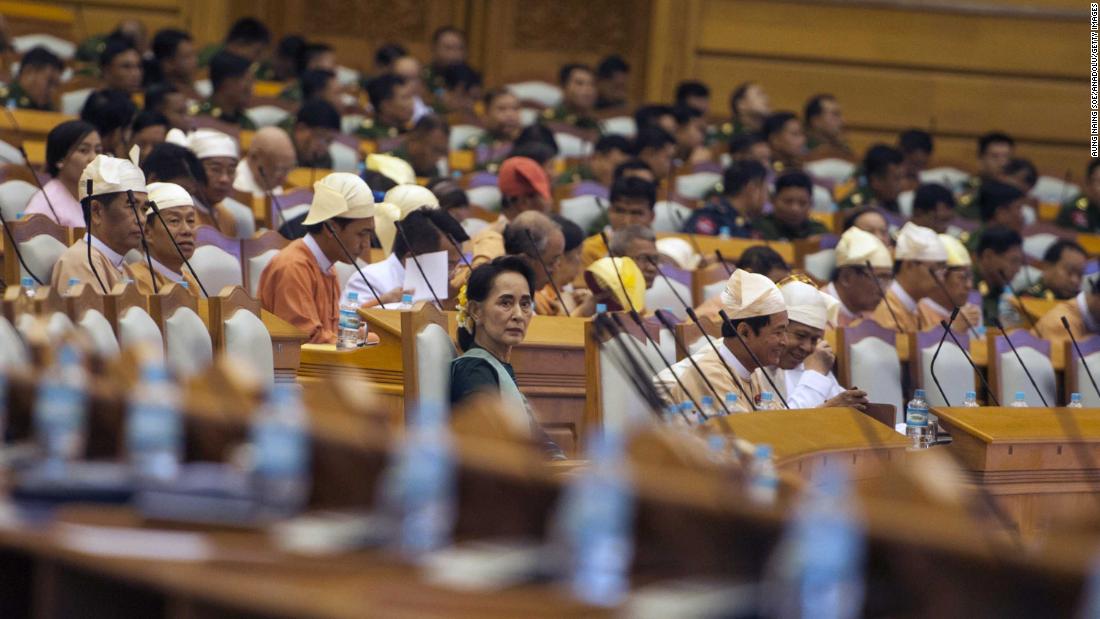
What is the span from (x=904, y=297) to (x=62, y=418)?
5.30 meters

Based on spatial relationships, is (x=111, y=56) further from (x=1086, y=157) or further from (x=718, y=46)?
(x=1086, y=157)

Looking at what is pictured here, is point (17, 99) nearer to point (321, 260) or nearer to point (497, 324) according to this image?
point (321, 260)

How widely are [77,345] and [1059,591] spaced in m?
1.57

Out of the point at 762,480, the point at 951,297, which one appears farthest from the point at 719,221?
the point at 762,480

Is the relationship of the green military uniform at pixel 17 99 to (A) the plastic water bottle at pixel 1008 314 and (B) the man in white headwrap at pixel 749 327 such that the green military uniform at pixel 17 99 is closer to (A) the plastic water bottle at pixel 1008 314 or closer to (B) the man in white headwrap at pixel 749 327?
(B) the man in white headwrap at pixel 749 327

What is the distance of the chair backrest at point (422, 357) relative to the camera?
433 centimetres

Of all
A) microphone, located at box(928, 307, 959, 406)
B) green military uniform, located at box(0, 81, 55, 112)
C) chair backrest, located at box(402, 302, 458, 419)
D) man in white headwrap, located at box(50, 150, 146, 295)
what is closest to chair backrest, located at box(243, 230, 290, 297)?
man in white headwrap, located at box(50, 150, 146, 295)

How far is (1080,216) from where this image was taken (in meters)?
10.2

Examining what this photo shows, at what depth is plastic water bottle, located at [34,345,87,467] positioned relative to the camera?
2.24m

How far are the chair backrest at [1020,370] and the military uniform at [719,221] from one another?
2.11 meters

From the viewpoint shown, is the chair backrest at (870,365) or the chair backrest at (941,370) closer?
the chair backrest at (870,365)

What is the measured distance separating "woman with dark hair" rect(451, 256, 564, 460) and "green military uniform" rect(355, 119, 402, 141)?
491cm

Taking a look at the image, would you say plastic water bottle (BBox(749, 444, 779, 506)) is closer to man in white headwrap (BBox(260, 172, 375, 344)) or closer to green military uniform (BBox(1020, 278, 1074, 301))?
man in white headwrap (BBox(260, 172, 375, 344))

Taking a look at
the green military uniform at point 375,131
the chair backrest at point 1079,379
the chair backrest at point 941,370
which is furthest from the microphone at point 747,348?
the green military uniform at point 375,131
